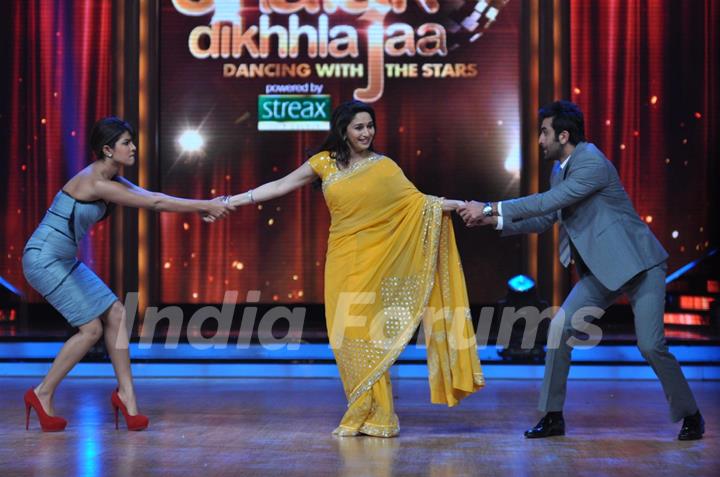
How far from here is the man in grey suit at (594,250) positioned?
15.4 feet

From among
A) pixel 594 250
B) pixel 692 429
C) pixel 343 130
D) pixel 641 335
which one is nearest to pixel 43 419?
pixel 343 130

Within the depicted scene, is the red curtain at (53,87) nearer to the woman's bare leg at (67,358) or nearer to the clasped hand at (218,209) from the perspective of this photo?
the clasped hand at (218,209)

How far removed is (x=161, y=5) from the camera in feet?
27.6

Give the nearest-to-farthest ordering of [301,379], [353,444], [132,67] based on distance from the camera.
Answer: [353,444]
[301,379]
[132,67]

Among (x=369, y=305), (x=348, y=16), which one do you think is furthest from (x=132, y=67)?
(x=369, y=305)

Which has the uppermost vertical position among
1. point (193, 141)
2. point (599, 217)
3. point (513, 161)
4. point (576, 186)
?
point (193, 141)

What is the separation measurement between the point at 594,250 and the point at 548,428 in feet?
2.64

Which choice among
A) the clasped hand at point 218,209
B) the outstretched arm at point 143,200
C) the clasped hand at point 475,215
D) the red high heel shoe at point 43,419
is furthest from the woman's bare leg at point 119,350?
the clasped hand at point 475,215

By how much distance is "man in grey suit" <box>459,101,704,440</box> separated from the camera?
15.4 feet

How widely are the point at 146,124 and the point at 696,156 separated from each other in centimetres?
424

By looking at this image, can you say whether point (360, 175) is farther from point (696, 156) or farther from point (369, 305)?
point (696, 156)

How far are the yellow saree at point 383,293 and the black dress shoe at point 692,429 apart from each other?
89 centimetres

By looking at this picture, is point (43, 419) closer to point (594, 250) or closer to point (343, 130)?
point (343, 130)

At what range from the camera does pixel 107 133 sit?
507 cm
